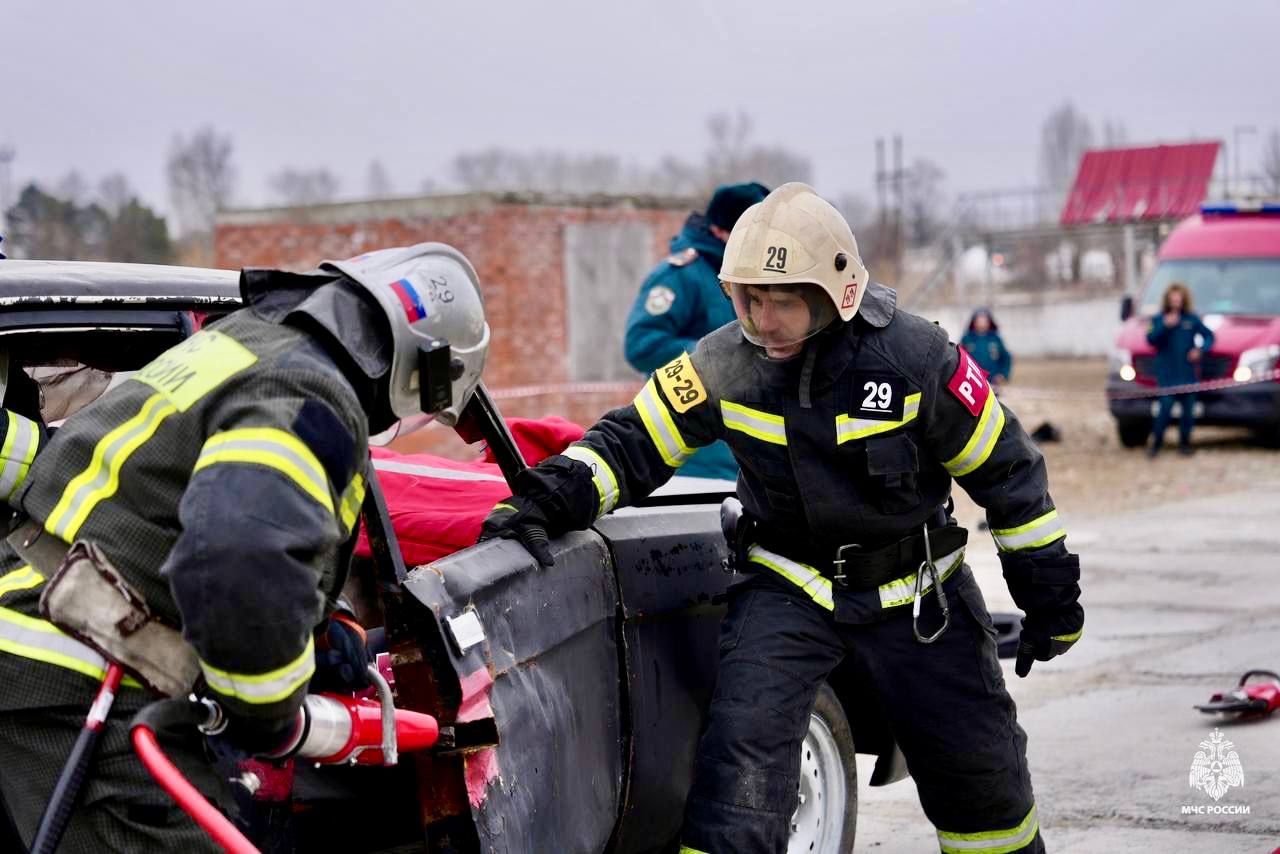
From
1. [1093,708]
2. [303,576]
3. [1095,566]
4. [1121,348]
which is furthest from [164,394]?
[1121,348]

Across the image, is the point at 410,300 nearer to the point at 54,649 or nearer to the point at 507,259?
the point at 54,649

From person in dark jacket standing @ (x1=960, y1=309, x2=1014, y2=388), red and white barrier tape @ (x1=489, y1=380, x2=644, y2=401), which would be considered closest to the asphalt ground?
person in dark jacket standing @ (x1=960, y1=309, x2=1014, y2=388)

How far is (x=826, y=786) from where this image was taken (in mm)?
4098

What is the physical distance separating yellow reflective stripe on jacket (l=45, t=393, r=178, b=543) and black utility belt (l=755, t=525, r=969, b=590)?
1.75 m

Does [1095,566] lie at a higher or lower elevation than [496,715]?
lower

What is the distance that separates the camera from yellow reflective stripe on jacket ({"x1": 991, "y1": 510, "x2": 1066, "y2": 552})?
A: 12.3ft

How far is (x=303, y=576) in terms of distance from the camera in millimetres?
2336

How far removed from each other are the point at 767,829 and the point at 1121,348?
507 inches

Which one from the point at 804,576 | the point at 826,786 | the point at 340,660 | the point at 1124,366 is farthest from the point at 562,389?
the point at 340,660

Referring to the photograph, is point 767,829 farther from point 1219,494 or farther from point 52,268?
point 1219,494

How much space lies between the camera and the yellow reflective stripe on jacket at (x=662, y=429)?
3.82m

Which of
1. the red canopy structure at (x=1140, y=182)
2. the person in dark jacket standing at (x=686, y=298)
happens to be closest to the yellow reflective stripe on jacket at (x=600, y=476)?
the person in dark jacket standing at (x=686, y=298)

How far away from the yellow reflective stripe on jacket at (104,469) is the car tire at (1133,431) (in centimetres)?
1385

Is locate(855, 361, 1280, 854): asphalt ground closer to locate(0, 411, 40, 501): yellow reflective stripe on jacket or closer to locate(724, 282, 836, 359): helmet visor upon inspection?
locate(724, 282, 836, 359): helmet visor
